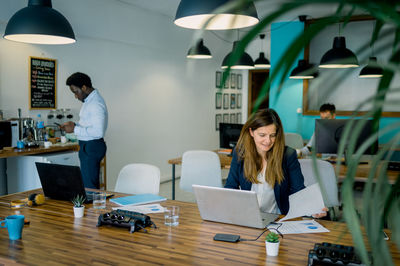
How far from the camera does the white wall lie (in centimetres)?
495

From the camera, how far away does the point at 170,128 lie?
7.68 m

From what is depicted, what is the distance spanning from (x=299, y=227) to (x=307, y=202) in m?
0.16

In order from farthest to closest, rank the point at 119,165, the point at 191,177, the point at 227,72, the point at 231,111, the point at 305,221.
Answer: the point at 231,111 < the point at 119,165 < the point at 191,177 < the point at 305,221 < the point at 227,72

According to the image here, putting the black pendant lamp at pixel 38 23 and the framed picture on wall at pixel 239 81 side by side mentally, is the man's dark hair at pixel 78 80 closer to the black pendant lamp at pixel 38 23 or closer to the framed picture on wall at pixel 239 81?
the black pendant lamp at pixel 38 23

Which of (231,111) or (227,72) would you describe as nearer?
(227,72)

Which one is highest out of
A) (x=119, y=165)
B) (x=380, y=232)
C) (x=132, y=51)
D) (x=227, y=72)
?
(x=132, y=51)

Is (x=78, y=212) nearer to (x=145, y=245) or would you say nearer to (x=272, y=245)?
(x=145, y=245)

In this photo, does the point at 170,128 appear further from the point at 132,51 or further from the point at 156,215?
the point at 156,215

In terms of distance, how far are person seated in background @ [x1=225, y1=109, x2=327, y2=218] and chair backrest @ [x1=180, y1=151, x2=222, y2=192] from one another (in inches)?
49.0

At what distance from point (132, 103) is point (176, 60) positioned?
1.57m

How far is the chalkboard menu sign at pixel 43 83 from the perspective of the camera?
501 cm

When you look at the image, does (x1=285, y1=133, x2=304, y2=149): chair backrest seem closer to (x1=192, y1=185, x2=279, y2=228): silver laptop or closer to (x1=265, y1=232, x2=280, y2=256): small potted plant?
(x1=192, y1=185, x2=279, y2=228): silver laptop

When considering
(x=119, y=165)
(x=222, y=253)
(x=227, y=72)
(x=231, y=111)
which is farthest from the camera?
(x=231, y=111)

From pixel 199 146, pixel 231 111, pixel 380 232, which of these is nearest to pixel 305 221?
pixel 380 232
